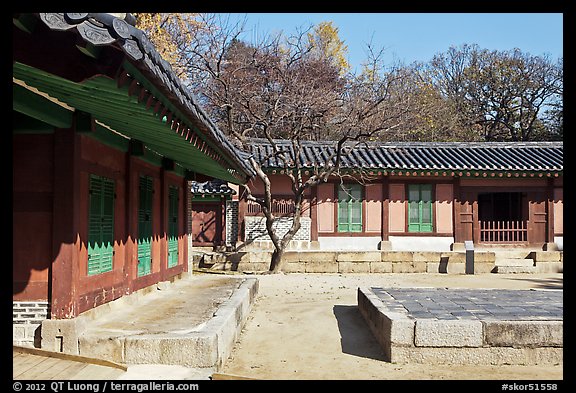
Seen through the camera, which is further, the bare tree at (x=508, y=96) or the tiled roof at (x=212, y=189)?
the bare tree at (x=508, y=96)

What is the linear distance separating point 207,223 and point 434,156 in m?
8.81

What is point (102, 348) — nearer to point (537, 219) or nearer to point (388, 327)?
point (388, 327)

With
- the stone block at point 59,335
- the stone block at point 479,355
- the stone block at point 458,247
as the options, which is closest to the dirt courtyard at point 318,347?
the stone block at point 479,355

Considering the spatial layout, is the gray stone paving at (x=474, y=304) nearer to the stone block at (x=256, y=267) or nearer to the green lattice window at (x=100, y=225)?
the green lattice window at (x=100, y=225)

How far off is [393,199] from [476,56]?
20.4 m

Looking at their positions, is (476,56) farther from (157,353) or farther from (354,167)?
(157,353)

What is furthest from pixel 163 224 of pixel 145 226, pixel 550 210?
pixel 550 210

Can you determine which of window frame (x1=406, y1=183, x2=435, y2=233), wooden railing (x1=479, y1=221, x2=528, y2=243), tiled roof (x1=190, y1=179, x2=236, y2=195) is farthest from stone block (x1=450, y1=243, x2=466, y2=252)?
tiled roof (x1=190, y1=179, x2=236, y2=195)

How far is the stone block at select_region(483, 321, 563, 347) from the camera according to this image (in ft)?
22.2

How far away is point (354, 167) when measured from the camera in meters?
20.2

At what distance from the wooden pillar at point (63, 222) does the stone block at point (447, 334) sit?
Result: 375 cm

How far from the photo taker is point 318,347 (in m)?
8.01

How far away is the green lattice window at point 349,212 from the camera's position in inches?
820

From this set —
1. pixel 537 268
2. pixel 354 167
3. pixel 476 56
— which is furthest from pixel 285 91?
pixel 476 56
